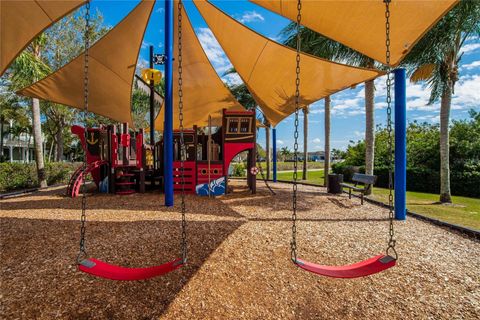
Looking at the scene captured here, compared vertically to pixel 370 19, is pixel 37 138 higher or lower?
lower

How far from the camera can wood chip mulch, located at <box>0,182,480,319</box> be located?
251cm

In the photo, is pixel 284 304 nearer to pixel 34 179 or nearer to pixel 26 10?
pixel 26 10

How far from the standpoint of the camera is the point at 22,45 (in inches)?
221

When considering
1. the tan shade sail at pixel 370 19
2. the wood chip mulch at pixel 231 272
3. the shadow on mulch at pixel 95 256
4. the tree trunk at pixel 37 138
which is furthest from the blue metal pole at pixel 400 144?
the tree trunk at pixel 37 138

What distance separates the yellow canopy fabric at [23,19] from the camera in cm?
473

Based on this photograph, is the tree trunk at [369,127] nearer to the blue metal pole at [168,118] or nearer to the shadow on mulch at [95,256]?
the shadow on mulch at [95,256]

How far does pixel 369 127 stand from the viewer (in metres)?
9.04

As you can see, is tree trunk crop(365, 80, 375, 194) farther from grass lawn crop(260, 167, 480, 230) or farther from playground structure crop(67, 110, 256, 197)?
playground structure crop(67, 110, 256, 197)

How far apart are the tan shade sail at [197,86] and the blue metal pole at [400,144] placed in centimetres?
677

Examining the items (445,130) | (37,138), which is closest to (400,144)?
(445,130)

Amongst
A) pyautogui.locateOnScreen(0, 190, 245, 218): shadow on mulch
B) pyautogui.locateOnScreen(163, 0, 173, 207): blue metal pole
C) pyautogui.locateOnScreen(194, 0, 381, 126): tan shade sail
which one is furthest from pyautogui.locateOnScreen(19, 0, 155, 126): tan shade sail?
pyautogui.locateOnScreen(0, 190, 245, 218): shadow on mulch

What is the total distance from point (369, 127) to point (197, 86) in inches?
291

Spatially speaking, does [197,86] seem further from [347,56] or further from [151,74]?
[347,56]

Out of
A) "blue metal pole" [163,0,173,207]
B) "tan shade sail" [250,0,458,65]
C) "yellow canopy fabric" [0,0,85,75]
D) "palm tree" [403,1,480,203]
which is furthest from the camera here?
"palm tree" [403,1,480,203]
